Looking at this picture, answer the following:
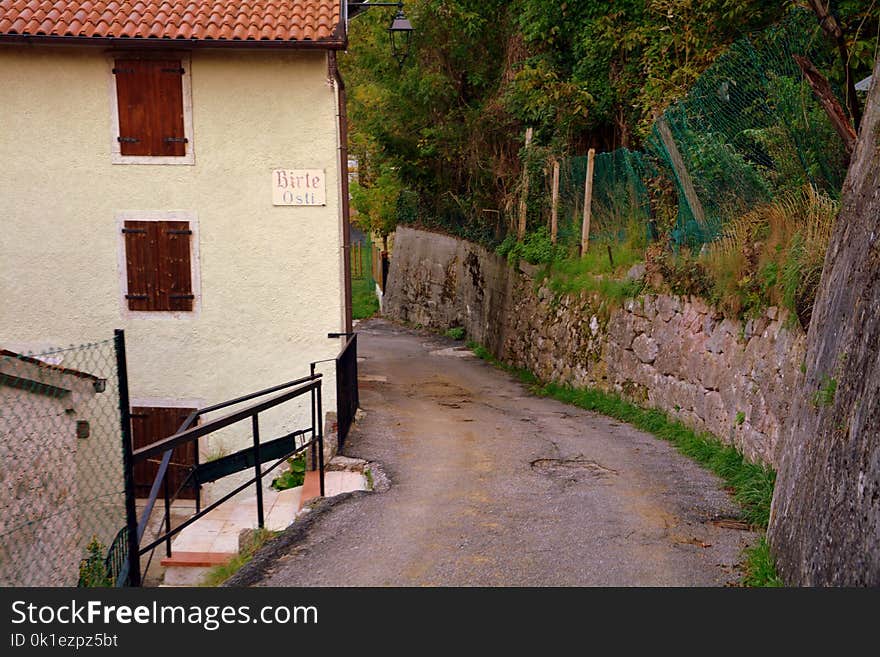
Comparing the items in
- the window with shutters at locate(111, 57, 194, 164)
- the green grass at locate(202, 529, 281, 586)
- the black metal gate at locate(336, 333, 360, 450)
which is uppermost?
the window with shutters at locate(111, 57, 194, 164)

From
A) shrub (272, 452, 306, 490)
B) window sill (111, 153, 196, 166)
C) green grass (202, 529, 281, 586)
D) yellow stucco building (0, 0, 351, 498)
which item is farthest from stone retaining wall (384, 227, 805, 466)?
window sill (111, 153, 196, 166)

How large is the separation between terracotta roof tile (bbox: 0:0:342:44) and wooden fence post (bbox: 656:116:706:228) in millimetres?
4175

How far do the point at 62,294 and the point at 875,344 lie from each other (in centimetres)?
1034

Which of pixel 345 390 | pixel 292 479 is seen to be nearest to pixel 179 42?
pixel 345 390

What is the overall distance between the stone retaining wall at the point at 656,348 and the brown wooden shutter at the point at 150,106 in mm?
6311

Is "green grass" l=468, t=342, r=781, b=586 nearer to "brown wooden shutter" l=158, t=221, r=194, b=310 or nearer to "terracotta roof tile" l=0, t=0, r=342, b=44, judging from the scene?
"brown wooden shutter" l=158, t=221, r=194, b=310

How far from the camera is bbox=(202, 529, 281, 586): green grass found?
552 centimetres

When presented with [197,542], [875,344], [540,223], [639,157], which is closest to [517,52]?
[540,223]

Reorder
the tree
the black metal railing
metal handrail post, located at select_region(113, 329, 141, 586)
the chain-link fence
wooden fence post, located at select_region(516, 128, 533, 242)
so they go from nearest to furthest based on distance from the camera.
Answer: the tree, metal handrail post, located at select_region(113, 329, 141, 586), the black metal railing, the chain-link fence, wooden fence post, located at select_region(516, 128, 533, 242)

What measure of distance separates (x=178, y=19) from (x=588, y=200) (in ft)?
20.8

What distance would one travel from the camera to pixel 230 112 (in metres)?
11.0

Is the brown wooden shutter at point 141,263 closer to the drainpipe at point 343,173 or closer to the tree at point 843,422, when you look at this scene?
the drainpipe at point 343,173

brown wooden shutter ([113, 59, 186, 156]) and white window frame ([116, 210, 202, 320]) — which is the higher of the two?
brown wooden shutter ([113, 59, 186, 156])

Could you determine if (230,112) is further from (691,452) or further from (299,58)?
(691,452)
